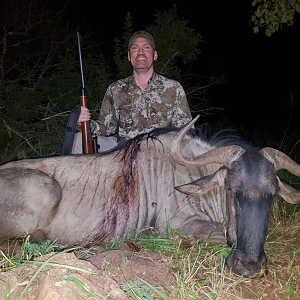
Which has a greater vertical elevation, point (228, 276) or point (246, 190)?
point (246, 190)

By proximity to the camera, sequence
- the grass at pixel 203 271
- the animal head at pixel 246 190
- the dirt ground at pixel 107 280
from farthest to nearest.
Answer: the animal head at pixel 246 190
the grass at pixel 203 271
the dirt ground at pixel 107 280

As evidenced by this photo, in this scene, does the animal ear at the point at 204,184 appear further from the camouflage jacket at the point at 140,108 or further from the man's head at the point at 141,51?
the man's head at the point at 141,51

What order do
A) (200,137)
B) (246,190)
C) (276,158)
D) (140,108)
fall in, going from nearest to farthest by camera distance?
(246,190) < (276,158) < (200,137) < (140,108)

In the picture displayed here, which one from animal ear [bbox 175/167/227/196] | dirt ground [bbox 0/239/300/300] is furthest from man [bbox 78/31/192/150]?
dirt ground [bbox 0/239/300/300]

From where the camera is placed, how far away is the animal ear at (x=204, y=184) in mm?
2666

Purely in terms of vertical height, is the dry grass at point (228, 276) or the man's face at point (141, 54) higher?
the man's face at point (141, 54)

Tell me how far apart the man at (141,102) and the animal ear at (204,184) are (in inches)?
59.7

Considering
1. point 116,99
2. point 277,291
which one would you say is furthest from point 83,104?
point 277,291

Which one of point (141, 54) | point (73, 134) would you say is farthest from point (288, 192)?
point (141, 54)

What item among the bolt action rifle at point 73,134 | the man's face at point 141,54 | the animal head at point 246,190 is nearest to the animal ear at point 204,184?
the animal head at point 246,190

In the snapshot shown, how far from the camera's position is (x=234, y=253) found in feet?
7.65

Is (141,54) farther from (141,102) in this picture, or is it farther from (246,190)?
(246,190)

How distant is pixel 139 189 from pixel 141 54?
1.86 meters

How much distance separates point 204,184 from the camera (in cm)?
269
